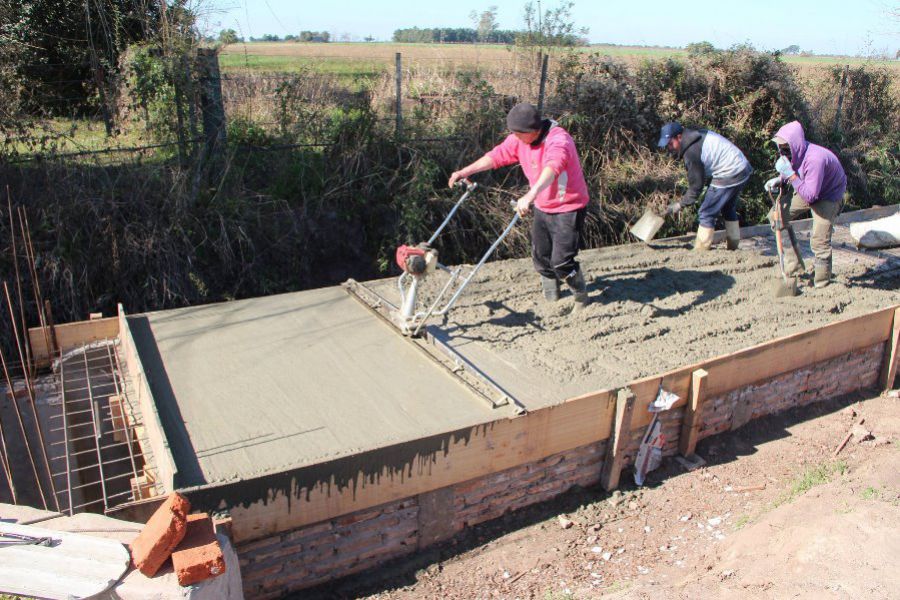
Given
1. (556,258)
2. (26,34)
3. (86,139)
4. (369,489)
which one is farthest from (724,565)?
(26,34)

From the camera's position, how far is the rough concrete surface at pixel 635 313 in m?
5.01

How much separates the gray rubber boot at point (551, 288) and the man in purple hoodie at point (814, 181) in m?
2.25

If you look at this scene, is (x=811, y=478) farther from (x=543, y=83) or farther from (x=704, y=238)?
(x=543, y=83)

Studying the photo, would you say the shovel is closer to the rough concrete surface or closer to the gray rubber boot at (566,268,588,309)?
the rough concrete surface

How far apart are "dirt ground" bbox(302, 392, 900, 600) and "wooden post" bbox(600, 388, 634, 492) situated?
11 cm

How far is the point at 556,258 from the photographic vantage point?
5.66m

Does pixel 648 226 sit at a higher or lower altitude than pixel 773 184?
lower

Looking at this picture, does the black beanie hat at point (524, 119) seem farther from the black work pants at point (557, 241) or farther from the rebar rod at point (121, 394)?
the rebar rod at point (121, 394)

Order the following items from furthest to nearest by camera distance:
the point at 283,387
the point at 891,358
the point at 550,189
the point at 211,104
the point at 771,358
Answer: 1. the point at 211,104
2. the point at 891,358
3. the point at 550,189
4. the point at 771,358
5. the point at 283,387

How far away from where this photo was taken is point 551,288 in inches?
236

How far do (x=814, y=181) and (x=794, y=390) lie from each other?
1944mm

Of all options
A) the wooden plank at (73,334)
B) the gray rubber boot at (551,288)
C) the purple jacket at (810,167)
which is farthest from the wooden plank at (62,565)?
the purple jacket at (810,167)

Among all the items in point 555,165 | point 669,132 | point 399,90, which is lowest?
point 555,165

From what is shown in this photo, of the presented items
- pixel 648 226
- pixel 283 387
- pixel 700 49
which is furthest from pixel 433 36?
pixel 283 387
